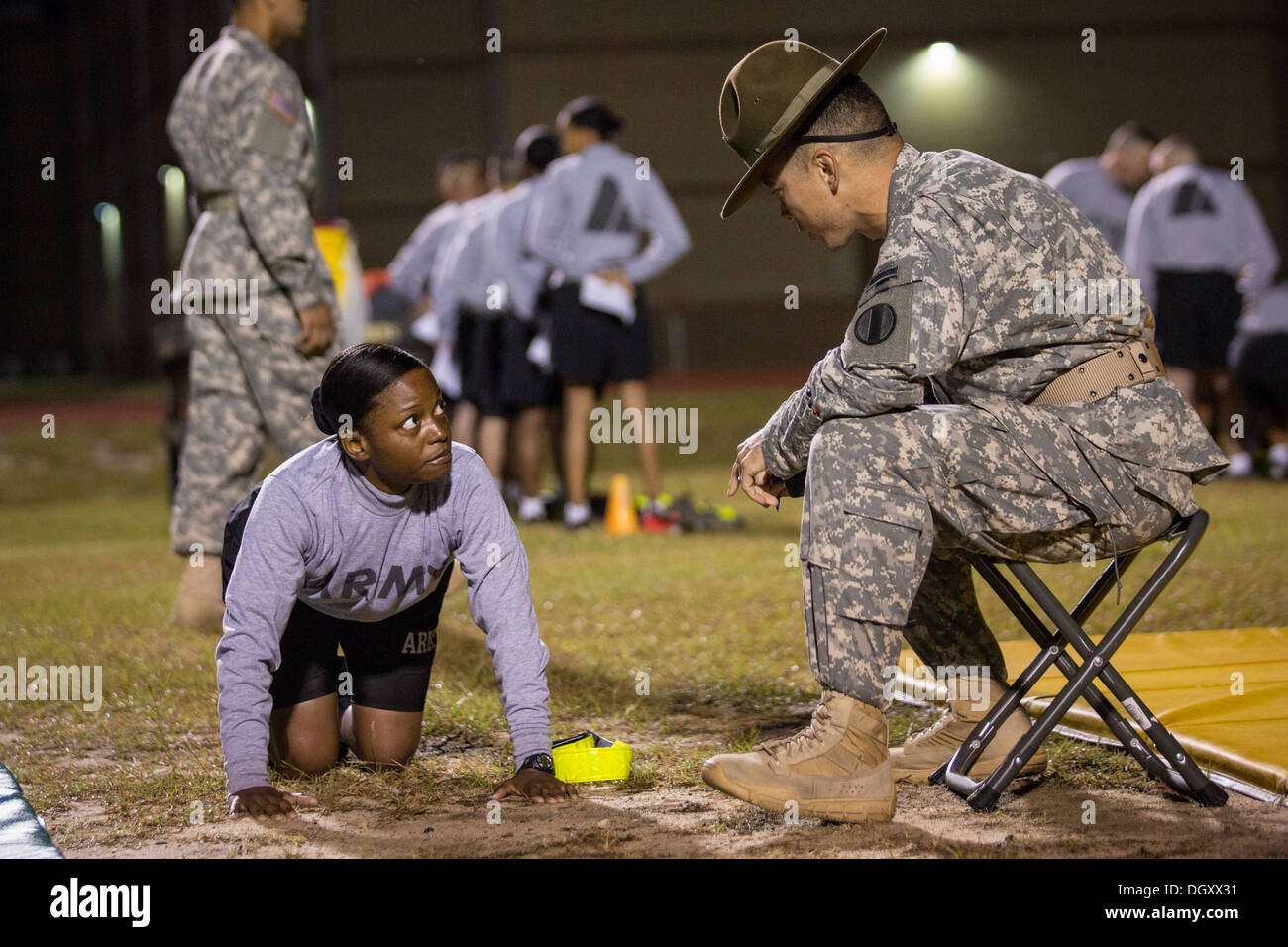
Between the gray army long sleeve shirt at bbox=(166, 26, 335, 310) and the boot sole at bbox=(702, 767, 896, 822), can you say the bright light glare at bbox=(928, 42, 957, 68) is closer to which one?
the gray army long sleeve shirt at bbox=(166, 26, 335, 310)

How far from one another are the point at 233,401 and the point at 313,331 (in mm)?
401

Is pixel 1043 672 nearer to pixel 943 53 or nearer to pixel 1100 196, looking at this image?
pixel 1100 196

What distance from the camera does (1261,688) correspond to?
346 centimetres

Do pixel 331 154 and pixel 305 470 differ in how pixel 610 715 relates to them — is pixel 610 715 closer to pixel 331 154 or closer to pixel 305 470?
pixel 305 470

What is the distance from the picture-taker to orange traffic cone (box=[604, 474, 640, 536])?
7.60 m

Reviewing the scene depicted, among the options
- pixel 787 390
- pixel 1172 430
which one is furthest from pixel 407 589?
pixel 787 390

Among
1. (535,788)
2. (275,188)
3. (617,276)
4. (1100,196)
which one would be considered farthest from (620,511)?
(535,788)

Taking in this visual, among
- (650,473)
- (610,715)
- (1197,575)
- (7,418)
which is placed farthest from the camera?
(7,418)

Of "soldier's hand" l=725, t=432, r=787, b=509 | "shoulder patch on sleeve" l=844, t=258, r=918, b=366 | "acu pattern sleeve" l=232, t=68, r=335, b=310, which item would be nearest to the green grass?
"soldier's hand" l=725, t=432, r=787, b=509

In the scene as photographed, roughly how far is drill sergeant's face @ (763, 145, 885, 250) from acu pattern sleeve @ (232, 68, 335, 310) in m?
2.38

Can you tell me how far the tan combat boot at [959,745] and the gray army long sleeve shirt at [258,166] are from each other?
263 centimetres

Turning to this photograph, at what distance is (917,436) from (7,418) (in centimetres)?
1329

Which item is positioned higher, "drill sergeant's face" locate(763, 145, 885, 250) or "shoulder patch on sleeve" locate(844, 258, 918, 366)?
"drill sergeant's face" locate(763, 145, 885, 250)

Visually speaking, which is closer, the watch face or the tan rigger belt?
the tan rigger belt
